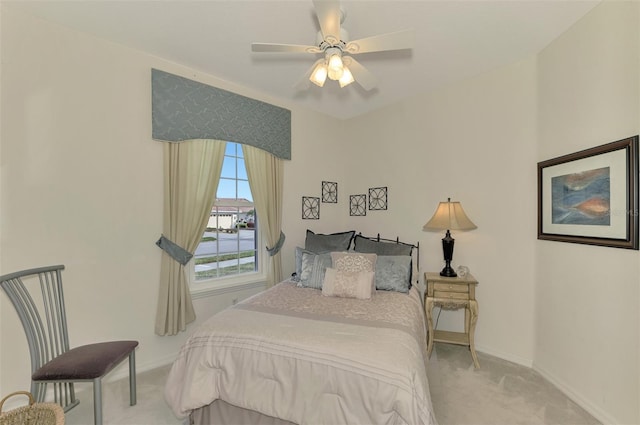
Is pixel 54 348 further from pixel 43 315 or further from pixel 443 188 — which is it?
pixel 443 188

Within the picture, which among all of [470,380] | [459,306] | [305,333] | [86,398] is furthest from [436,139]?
[86,398]

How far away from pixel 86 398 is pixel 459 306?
3.28m

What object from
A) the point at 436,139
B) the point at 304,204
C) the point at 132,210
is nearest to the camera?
the point at 132,210

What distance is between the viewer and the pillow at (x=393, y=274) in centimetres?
276

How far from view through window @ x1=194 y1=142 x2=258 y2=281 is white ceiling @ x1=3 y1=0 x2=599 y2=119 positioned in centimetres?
101

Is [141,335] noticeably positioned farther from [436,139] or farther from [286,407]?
[436,139]

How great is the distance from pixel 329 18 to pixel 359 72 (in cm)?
54

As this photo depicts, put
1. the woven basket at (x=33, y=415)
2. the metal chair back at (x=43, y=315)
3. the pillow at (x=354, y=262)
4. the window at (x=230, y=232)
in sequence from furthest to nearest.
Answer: the window at (x=230, y=232) < the pillow at (x=354, y=262) < the metal chair back at (x=43, y=315) < the woven basket at (x=33, y=415)

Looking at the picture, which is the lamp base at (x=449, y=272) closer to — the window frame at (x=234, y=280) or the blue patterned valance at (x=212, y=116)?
the window frame at (x=234, y=280)

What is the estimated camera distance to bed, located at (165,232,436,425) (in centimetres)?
149

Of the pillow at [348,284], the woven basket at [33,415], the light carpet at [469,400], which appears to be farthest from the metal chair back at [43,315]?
the pillow at [348,284]

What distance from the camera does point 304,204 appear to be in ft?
13.1

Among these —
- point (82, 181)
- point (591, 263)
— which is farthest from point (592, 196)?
point (82, 181)

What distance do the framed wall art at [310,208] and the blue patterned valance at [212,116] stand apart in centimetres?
65
